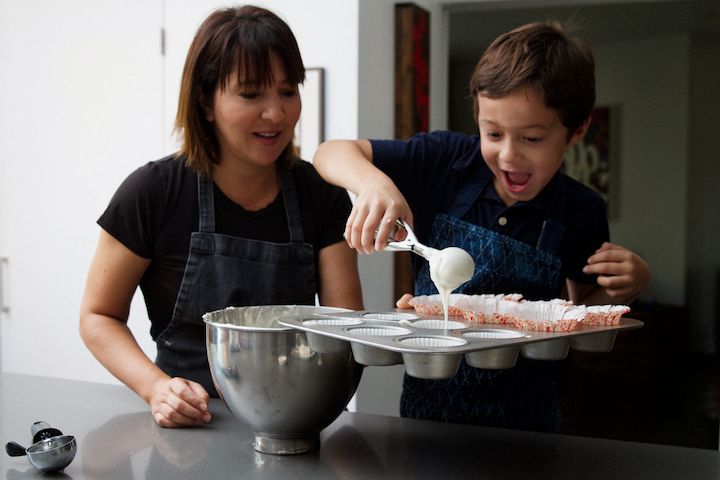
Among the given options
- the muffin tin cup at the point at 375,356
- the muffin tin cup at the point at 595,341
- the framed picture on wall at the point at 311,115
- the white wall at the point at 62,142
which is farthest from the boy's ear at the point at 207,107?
the white wall at the point at 62,142

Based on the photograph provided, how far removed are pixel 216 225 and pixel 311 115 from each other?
4.19 feet

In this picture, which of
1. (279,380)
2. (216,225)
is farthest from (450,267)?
(216,225)

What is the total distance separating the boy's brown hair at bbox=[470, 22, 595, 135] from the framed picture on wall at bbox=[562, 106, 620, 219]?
4657 mm

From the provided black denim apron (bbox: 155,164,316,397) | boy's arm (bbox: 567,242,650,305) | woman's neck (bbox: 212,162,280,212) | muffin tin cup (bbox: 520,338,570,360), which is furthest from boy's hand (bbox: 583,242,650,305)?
woman's neck (bbox: 212,162,280,212)

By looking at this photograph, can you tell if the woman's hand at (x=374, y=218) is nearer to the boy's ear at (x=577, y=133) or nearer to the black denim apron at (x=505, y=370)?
the black denim apron at (x=505, y=370)

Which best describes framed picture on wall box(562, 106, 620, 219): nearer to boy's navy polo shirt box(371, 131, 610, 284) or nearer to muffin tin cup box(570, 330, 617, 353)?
boy's navy polo shirt box(371, 131, 610, 284)

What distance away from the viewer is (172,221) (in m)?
1.31

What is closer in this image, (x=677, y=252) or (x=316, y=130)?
(x=316, y=130)

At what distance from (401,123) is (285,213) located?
1.42 meters

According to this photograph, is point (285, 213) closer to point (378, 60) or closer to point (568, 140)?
point (568, 140)

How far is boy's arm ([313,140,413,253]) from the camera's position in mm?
906

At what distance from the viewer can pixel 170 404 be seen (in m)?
1.05

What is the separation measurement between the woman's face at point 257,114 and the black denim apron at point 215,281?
127 mm

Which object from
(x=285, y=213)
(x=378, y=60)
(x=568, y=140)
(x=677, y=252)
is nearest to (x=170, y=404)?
(x=285, y=213)
